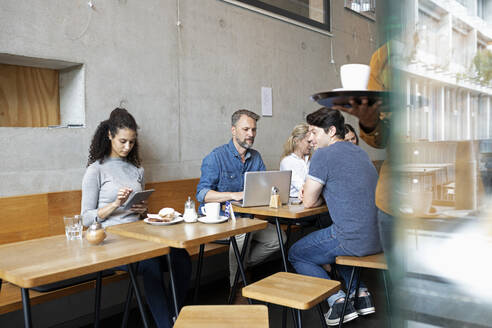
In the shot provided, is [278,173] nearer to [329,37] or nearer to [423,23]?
[423,23]

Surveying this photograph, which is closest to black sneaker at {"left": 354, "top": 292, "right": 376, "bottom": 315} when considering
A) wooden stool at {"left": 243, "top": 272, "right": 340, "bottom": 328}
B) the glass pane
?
wooden stool at {"left": 243, "top": 272, "right": 340, "bottom": 328}

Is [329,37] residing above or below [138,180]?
above

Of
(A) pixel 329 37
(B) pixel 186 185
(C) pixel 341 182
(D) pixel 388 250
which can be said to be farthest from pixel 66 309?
(A) pixel 329 37

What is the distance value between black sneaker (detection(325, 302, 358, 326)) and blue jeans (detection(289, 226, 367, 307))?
0.14ft

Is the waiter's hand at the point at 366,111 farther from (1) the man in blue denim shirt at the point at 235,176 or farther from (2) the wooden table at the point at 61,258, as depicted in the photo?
(1) the man in blue denim shirt at the point at 235,176

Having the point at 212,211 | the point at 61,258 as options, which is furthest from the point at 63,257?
the point at 212,211

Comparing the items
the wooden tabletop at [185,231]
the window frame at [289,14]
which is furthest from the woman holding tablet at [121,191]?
the window frame at [289,14]

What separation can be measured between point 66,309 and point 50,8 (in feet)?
6.26

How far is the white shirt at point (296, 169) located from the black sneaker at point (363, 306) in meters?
1.17

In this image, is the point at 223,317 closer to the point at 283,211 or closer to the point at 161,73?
the point at 283,211

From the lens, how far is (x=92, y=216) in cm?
247

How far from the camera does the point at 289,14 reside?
4875mm

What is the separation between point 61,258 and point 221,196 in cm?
152

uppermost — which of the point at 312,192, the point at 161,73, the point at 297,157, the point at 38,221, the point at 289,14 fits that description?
the point at 289,14
